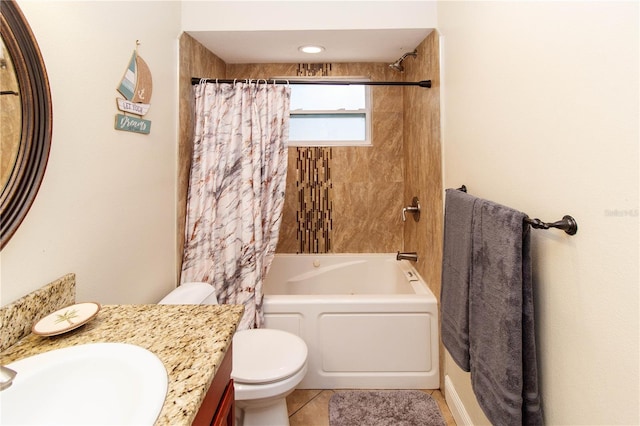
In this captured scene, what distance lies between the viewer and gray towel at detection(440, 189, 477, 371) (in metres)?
1.19

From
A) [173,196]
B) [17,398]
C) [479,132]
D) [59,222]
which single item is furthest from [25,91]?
[479,132]

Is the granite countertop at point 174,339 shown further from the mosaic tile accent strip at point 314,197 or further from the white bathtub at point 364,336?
the mosaic tile accent strip at point 314,197

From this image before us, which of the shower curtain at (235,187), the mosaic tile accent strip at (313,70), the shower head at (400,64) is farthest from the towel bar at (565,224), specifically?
the mosaic tile accent strip at (313,70)

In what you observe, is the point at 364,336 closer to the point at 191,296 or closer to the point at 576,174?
the point at 191,296

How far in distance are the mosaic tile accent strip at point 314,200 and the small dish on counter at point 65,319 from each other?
1.96 metres

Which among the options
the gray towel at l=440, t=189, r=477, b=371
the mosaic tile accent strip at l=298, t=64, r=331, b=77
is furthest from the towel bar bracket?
the mosaic tile accent strip at l=298, t=64, r=331, b=77

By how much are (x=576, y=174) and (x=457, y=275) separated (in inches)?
22.9

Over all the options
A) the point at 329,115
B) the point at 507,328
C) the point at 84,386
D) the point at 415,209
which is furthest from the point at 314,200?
the point at 84,386

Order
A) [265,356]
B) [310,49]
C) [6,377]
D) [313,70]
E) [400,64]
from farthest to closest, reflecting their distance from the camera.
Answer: [313,70] → [400,64] → [310,49] → [265,356] → [6,377]

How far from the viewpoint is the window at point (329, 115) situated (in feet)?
9.37

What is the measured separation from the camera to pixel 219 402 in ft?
2.92

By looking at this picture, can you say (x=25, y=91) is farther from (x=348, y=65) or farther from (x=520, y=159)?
(x=348, y=65)

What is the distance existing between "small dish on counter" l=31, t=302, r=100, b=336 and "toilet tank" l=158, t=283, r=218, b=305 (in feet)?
1.93

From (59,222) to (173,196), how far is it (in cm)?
81
